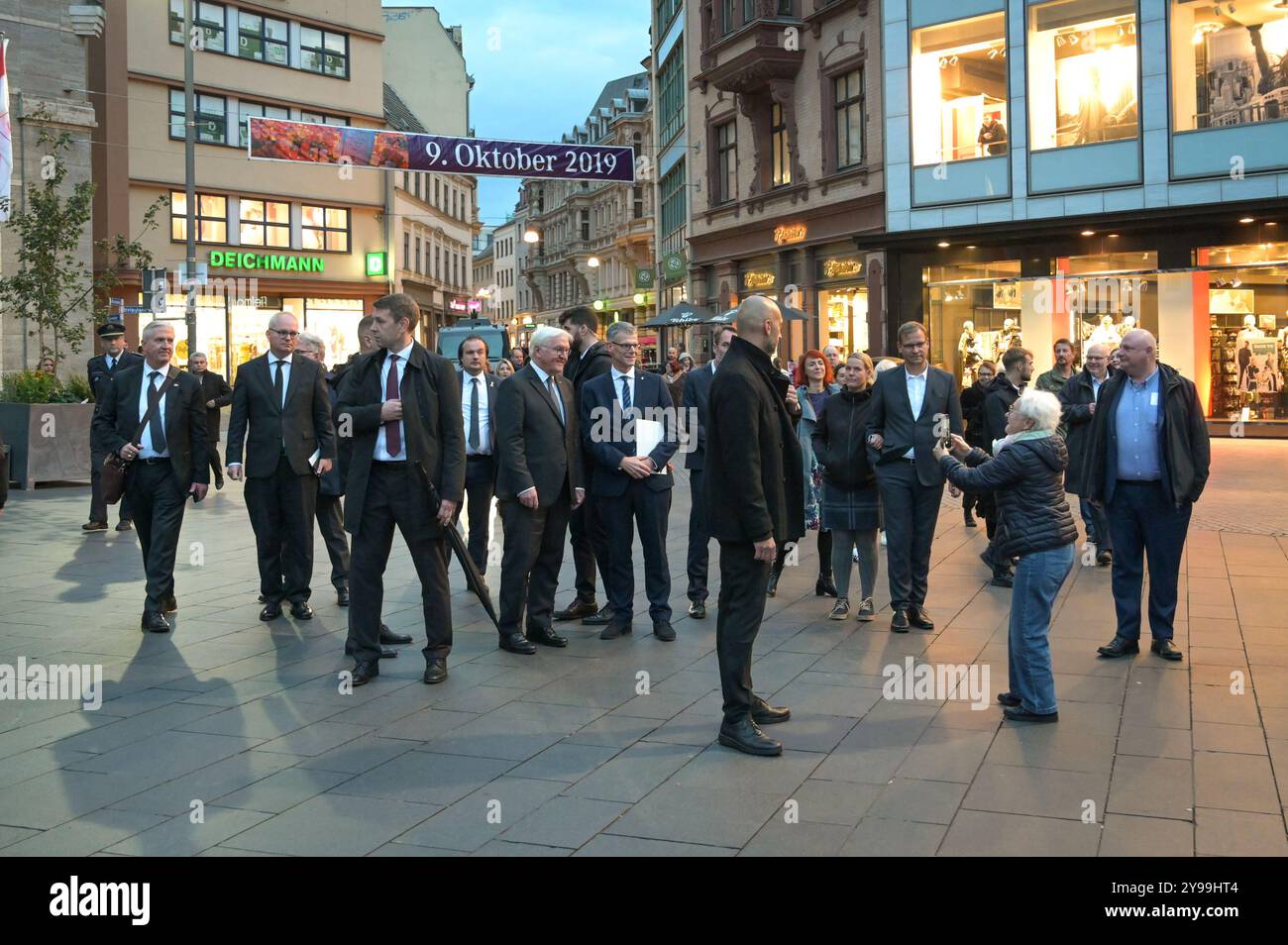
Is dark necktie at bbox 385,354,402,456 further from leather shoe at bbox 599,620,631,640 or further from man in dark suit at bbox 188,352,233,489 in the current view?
man in dark suit at bbox 188,352,233,489

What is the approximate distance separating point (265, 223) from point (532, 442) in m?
36.8

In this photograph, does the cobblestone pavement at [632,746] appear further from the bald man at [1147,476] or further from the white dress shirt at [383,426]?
the white dress shirt at [383,426]

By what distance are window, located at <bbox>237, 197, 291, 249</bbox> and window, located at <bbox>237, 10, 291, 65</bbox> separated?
4.81 meters

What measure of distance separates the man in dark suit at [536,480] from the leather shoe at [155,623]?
2.43 meters

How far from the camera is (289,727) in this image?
20.0 ft

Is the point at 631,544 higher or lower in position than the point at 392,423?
lower

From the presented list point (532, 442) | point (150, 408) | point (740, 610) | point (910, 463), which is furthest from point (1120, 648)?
point (150, 408)

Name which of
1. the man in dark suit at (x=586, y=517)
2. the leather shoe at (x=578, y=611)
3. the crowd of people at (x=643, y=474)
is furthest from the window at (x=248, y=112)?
the leather shoe at (x=578, y=611)

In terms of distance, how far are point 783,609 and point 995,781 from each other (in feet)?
13.3

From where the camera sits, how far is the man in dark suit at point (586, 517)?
29.4 ft

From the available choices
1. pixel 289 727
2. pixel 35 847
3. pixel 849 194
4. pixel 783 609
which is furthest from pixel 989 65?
pixel 35 847

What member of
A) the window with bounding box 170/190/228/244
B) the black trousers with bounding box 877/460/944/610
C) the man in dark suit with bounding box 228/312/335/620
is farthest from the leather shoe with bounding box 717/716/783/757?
the window with bounding box 170/190/228/244

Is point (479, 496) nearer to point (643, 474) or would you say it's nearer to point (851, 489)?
point (643, 474)

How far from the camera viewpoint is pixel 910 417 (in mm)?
8664
